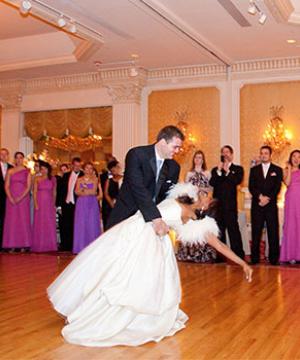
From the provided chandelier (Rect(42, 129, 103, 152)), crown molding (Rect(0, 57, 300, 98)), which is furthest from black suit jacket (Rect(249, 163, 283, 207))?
chandelier (Rect(42, 129, 103, 152))

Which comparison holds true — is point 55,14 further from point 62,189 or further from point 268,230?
point 268,230

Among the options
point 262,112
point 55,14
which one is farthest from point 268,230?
point 55,14

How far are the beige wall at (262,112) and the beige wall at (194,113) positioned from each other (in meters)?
0.48

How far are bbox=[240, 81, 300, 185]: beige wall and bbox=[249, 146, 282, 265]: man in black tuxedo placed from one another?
1586 millimetres

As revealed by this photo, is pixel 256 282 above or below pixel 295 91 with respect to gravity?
below

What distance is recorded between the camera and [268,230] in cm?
740

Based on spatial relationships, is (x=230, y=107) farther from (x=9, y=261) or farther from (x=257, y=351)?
(x=257, y=351)

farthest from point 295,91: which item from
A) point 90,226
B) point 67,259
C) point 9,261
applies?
point 9,261

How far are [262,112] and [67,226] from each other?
376 cm

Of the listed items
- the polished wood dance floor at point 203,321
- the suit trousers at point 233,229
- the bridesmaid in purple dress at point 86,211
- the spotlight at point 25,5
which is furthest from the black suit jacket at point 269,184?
the spotlight at point 25,5

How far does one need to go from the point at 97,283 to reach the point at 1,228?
5924 mm

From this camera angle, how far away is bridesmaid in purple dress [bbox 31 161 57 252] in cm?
867

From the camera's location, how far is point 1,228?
889 centimetres

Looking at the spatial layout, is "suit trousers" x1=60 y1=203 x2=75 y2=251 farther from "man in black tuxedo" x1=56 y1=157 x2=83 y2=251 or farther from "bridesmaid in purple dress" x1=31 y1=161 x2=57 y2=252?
"bridesmaid in purple dress" x1=31 y1=161 x2=57 y2=252
